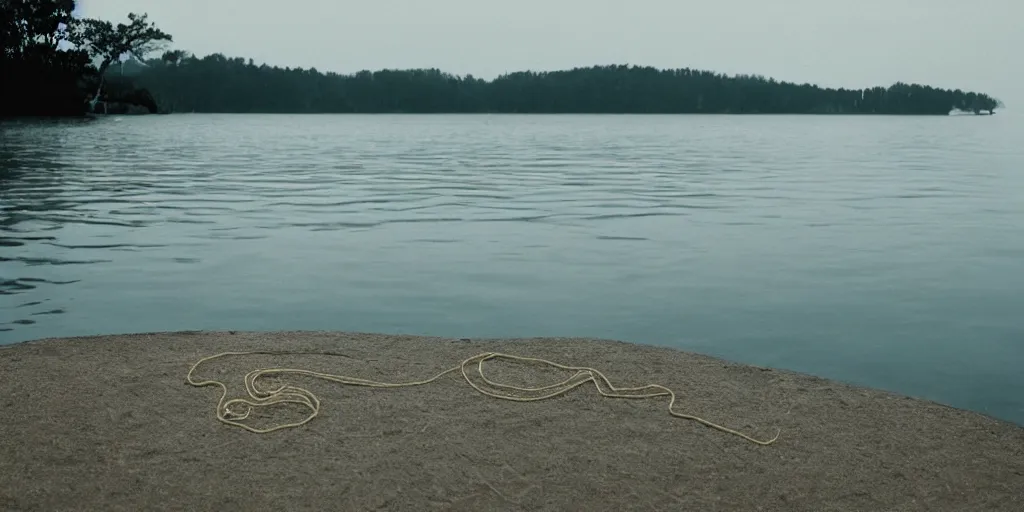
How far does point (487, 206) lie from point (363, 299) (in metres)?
7.68

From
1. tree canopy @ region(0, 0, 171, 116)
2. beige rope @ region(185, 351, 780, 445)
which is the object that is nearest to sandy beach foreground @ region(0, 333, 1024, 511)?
beige rope @ region(185, 351, 780, 445)

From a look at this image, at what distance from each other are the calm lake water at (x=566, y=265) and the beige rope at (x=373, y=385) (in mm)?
1480

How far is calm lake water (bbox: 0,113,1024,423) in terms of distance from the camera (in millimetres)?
7473

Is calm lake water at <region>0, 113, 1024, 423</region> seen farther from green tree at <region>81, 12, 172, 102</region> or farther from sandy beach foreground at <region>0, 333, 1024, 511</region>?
green tree at <region>81, 12, 172, 102</region>

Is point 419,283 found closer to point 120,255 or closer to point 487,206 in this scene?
point 120,255

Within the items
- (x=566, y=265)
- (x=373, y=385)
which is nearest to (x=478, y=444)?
(x=373, y=385)

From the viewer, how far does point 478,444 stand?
15.2 feet

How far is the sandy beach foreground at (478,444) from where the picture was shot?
408 centimetres

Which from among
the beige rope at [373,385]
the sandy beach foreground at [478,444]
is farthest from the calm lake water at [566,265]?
the beige rope at [373,385]

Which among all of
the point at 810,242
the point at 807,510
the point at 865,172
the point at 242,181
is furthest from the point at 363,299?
the point at 865,172

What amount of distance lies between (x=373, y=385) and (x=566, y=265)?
4989 millimetres

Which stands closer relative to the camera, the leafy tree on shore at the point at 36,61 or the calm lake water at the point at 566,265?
the calm lake water at the point at 566,265

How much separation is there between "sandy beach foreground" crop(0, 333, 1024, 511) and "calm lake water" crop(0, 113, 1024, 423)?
1.29 m

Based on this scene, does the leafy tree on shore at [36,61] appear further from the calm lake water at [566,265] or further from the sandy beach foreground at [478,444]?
the sandy beach foreground at [478,444]
